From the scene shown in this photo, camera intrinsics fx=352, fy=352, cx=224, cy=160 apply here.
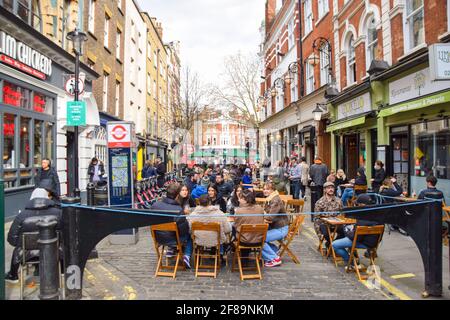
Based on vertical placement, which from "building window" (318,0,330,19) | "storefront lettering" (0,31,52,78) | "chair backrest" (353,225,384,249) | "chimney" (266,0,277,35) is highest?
"chimney" (266,0,277,35)

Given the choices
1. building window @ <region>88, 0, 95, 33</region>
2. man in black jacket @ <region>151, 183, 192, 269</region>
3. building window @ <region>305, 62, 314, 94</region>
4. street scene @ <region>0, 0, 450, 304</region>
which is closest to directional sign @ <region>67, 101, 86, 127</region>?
street scene @ <region>0, 0, 450, 304</region>

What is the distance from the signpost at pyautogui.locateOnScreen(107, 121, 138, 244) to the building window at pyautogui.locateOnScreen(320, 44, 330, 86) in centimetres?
1319

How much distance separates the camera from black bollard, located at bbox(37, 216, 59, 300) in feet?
13.2

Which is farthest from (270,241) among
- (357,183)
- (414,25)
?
(414,25)

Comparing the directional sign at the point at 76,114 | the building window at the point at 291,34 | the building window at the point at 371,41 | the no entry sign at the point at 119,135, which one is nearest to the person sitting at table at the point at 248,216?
the no entry sign at the point at 119,135

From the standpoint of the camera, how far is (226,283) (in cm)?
520

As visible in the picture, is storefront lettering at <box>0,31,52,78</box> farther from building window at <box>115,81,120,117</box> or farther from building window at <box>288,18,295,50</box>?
building window at <box>288,18,295,50</box>

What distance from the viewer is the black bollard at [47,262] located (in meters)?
4.04

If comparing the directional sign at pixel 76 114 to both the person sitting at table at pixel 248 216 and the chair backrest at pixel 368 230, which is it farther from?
the chair backrest at pixel 368 230

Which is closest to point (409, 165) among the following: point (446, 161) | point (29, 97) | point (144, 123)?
point (446, 161)

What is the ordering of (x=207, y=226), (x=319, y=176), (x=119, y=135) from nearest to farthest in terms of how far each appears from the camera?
(x=207, y=226) < (x=119, y=135) < (x=319, y=176)

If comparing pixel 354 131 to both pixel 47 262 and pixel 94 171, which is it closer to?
pixel 94 171

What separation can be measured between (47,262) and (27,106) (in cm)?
838

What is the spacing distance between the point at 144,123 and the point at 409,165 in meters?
21.3
